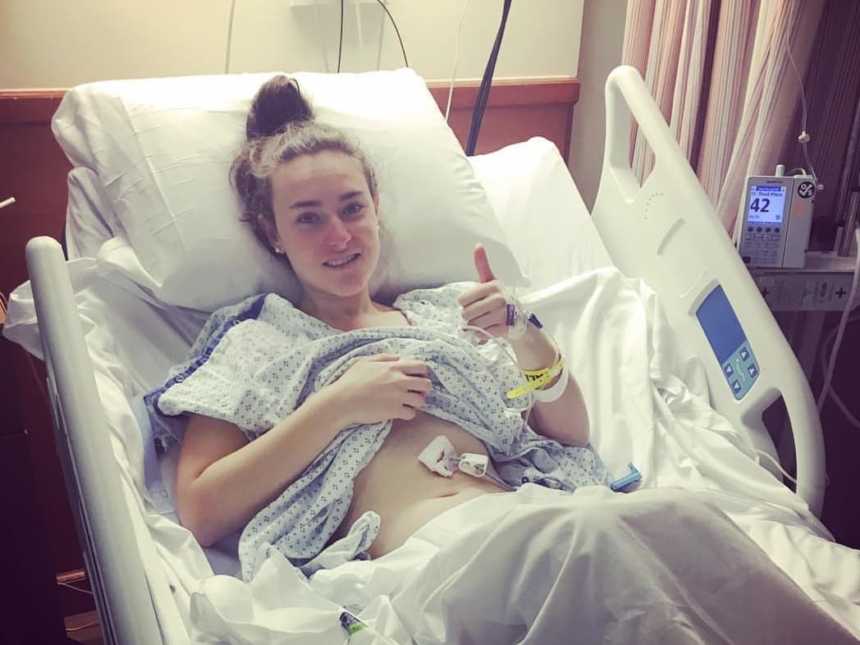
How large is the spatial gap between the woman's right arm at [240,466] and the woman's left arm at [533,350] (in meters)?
0.24

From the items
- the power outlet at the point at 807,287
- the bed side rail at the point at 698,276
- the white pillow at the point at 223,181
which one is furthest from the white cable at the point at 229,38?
the power outlet at the point at 807,287

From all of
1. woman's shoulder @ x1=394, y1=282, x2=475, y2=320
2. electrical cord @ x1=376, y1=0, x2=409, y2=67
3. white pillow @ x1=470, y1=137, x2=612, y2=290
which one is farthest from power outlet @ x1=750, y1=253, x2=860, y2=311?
electrical cord @ x1=376, y1=0, x2=409, y2=67

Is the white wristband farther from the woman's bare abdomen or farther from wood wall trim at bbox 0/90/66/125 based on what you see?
wood wall trim at bbox 0/90/66/125

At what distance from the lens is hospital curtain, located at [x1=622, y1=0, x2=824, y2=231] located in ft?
5.50

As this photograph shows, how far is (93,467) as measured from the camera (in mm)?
857

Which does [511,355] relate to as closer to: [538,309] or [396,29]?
[538,309]

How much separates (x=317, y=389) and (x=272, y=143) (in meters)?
0.40

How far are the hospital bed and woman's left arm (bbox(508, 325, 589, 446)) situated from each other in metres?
0.09

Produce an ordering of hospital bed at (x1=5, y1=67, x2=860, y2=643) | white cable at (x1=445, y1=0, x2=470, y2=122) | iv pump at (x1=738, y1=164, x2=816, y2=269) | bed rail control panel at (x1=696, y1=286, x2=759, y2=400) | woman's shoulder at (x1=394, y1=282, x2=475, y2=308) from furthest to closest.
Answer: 1. white cable at (x1=445, y1=0, x2=470, y2=122)
2. iv pump at (x1=738, y1=164, x2=816, y2=269)
3. woman's shoulder at (x1=394, y1=282, x2=475, y2=308)
4. bed rail control panel at (x1=696, y1=286, x2=759, y2=400)
5. hospital bed at (x1=5, y1=67, x2=860, y2=643)

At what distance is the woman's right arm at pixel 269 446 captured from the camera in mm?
1183

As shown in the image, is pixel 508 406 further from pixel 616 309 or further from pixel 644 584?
pixel 644 584

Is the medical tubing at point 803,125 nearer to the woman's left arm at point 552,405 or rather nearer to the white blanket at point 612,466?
the white blanket at point 612,466

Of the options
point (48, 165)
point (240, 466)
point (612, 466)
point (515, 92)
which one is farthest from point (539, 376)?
point (48, 165)

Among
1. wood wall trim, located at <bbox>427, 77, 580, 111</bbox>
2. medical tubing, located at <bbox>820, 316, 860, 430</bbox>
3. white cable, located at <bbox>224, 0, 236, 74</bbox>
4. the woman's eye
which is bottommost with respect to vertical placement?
medical tubing, located at <bbox>820, 316, 860, 430</bbox>
